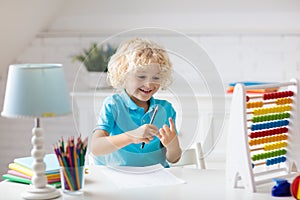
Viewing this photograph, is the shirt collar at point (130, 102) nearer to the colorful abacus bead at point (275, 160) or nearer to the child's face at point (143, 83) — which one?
the child's face at point (143, 83)

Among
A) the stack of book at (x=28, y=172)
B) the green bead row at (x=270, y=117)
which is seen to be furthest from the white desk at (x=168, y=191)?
the green bead row at (x=270, y=117)

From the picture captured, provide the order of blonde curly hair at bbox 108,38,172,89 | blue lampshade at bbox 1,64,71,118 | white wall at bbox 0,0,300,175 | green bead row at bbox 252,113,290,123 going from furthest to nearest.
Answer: white wall at bbox 0,0,300,175 → green bead row at bbox 252,113,290,123 → blonde curly hair at bbox 108,38,172,89 → blue lampshade at bbox 1,64,71,118

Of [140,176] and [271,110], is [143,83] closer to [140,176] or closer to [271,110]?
[140,176]

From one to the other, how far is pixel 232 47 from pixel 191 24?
300 millimetres

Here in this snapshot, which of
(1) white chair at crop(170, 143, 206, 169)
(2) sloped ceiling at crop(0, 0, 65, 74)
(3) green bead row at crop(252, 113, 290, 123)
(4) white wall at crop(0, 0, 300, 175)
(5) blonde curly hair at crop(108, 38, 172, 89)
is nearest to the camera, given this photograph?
(5) blonde curly hair at crop(108, 38, 172, 89)

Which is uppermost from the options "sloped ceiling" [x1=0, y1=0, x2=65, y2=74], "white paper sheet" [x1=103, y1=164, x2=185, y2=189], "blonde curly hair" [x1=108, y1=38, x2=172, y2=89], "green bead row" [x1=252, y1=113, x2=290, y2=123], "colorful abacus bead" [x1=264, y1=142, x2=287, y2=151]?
"sloped ceiling" [x1=0, y1=0, x2=65, y2=74]

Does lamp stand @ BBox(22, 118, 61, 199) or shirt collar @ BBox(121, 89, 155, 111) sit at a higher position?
shirt collar @ BBox(121, 89, 155, 111)

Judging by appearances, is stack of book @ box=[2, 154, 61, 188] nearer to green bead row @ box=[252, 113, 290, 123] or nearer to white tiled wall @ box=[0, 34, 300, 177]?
green bead row @ box=[252, 113, 290, 123]

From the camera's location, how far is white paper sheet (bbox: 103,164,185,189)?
6.79ft

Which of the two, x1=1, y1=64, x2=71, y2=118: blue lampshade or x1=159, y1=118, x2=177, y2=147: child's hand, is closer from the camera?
x1=1, y1=64, x2=71, y2=118: blue lampshade

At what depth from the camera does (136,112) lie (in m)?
2.09

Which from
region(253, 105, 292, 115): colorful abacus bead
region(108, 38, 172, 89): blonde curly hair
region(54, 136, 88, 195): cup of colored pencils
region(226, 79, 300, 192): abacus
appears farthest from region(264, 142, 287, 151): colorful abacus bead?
region(54, 136, 88, 195): cup of colored pencils

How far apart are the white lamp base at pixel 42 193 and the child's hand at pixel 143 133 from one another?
0.33 m

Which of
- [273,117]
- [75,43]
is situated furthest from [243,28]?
[273,117]
